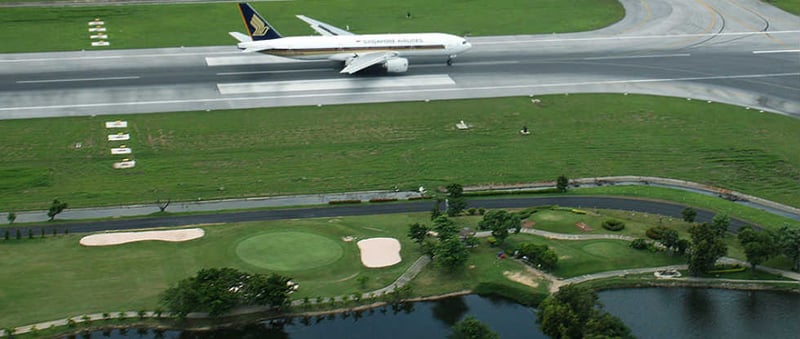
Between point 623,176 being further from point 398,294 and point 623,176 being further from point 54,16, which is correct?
point 54,16

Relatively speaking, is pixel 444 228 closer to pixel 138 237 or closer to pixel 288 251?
pixel 288 251

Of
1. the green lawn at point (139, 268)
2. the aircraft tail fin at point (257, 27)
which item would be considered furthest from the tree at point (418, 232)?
the aircraft tail fin at point (257, 27)

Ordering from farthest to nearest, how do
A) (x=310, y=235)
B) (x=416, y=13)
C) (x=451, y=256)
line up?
(x=416, y=13), (x=310, y=235), (x=451, y=256)

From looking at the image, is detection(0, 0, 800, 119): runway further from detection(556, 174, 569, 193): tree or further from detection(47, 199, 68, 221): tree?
detection(556, 174, 569, 193): tree

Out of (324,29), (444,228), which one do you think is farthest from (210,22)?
(444,228)

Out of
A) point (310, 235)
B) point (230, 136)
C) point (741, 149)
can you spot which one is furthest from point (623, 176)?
point (230, 136)

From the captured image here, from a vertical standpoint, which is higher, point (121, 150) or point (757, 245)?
point (121, 150)

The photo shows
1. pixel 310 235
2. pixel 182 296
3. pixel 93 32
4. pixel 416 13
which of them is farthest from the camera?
pixel 416 13
